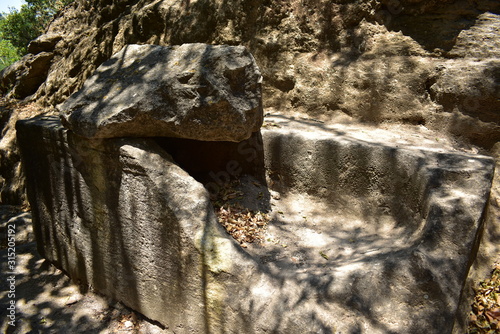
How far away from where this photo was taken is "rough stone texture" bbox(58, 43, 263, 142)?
3.28m

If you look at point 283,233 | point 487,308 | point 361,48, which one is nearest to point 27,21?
point 361,48

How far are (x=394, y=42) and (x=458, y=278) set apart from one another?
3.01m

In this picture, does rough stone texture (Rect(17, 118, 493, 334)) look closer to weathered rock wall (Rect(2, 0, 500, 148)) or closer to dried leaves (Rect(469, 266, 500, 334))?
dried leaves (Rect(469, 266, 500, 334))

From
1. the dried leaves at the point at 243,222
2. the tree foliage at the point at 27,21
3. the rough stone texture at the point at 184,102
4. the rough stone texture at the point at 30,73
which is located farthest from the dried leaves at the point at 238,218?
the tree foliage at the point at 27,21

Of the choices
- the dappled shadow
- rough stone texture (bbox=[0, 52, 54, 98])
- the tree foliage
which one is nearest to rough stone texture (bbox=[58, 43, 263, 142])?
the dappled shadow

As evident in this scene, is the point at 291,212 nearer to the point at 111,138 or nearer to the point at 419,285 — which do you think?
the point at 419,285

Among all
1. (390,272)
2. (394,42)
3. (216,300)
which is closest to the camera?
(390,272)

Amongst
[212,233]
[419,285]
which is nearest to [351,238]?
[419,285]

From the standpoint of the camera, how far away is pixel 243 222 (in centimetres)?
377

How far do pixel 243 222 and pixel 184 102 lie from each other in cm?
136

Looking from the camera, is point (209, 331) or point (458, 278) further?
point (209, 331)

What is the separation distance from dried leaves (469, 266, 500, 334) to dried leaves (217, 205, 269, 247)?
194 cm

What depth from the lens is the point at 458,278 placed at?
104 inches

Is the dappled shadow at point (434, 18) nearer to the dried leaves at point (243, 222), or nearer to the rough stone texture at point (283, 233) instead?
the rough stone texture at point (283, 233)
